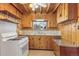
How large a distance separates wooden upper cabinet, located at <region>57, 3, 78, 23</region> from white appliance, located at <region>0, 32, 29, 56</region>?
0.52 meters


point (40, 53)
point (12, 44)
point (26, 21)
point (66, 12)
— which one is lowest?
point (40, 53)

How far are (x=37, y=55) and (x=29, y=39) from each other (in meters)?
0.23

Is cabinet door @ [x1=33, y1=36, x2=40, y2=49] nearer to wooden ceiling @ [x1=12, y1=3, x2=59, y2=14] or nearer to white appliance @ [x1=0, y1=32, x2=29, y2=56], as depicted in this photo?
white appliance @ [x1=0, y1=32, x2=29, y2=56]

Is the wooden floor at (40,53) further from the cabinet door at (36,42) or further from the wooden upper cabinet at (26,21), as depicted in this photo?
the wooden upper cabinet at (26,21)

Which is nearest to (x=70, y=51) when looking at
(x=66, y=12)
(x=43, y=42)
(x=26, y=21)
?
(x=43, y=42)

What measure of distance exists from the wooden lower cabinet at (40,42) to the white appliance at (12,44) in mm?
75

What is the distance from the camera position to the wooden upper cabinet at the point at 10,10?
2119 mm

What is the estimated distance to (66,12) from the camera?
7.25 ft

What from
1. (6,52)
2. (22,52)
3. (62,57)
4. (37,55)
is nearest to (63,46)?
(62,57)

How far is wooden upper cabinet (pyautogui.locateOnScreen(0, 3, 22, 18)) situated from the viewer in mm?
2119

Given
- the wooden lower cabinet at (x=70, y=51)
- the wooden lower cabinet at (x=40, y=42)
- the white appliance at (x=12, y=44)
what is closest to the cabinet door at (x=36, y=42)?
the wooden lower cabinet at (x=40, y=42)

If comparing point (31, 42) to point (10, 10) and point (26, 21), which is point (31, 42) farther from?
point (10, 10)

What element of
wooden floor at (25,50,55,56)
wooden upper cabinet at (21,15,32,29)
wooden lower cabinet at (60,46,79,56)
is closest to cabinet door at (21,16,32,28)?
wooden upper cabinet at (21,15,32,29)

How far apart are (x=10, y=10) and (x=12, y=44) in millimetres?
424
